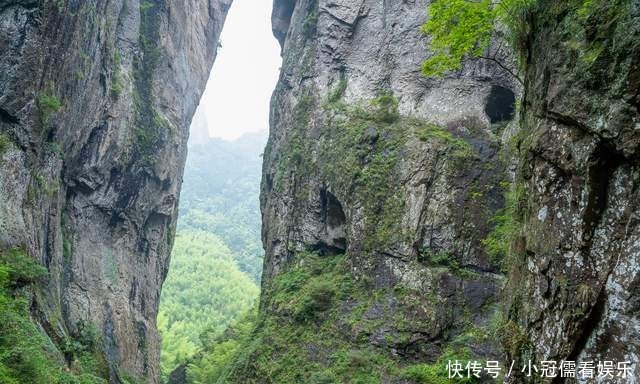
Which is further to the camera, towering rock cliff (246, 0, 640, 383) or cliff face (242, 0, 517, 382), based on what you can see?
cliff face (242, 0, 517, 382)

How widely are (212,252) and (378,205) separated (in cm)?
6335

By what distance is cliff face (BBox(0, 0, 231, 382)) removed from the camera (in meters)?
12.9

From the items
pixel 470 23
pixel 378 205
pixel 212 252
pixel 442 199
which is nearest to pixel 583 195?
pixel 470 23

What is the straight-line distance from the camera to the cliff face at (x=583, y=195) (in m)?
6.51

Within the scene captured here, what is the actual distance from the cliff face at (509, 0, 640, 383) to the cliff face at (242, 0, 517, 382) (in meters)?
5.65

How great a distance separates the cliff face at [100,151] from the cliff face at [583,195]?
1069 centimetres

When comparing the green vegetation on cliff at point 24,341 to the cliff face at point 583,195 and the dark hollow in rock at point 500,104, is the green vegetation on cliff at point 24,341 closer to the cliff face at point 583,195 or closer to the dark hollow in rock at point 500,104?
the cliff face at point 583,195

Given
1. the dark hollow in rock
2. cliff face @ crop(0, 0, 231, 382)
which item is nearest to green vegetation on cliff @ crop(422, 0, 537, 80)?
the dark hollow in rock

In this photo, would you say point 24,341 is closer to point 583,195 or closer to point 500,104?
point 583,195

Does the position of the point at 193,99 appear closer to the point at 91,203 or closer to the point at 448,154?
the point at 91,203

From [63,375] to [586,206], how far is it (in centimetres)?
997

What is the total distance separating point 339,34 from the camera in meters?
21.0

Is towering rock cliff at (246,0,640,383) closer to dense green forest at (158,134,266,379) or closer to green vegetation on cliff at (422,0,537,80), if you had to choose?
green vegetation on cliff at (422,0,537,80)

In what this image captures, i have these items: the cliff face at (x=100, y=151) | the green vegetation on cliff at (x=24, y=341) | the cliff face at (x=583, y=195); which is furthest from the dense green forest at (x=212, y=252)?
the cliff face at (x=583, y=195)
